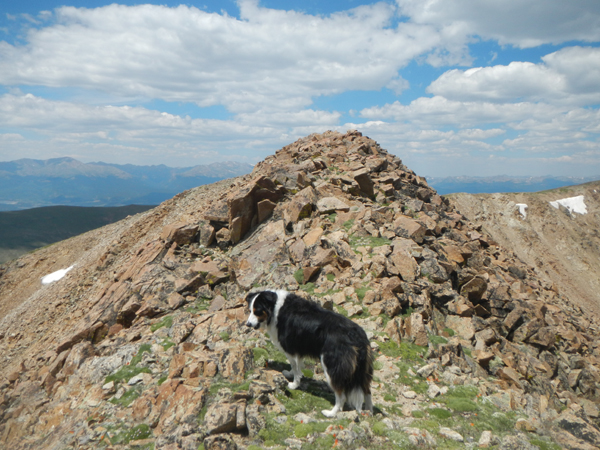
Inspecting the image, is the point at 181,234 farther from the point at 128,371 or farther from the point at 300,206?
the point at 128,371

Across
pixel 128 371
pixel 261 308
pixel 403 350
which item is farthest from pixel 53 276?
pixel 403 350

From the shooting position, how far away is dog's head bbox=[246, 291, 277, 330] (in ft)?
26.8

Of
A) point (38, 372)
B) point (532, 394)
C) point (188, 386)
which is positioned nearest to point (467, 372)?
point (532, 394)

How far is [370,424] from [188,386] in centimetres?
409

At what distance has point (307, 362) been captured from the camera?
9.51 m

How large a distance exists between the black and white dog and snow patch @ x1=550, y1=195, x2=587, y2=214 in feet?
284

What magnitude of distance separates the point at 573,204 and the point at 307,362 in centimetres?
9126

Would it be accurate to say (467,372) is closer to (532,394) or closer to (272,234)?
(532,394)

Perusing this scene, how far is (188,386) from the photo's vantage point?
25.3ft

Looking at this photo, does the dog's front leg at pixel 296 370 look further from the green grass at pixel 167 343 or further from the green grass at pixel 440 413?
the green grass at pixel 167 343

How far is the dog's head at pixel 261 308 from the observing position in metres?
8.18

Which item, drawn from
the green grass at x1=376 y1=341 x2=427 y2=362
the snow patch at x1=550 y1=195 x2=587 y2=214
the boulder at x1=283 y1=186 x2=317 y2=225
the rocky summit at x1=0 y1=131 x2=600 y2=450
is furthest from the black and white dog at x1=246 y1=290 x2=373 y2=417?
the snow patch at x1=550 y1=195 x2=587 y2=214

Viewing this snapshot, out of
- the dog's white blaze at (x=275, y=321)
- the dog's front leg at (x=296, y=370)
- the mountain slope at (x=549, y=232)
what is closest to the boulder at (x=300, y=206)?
the dog's white blaze at (x=275, y=321)

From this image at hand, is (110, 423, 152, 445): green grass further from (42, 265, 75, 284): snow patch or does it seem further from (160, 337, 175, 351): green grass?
(42, 265, 75, 284): snow patch
